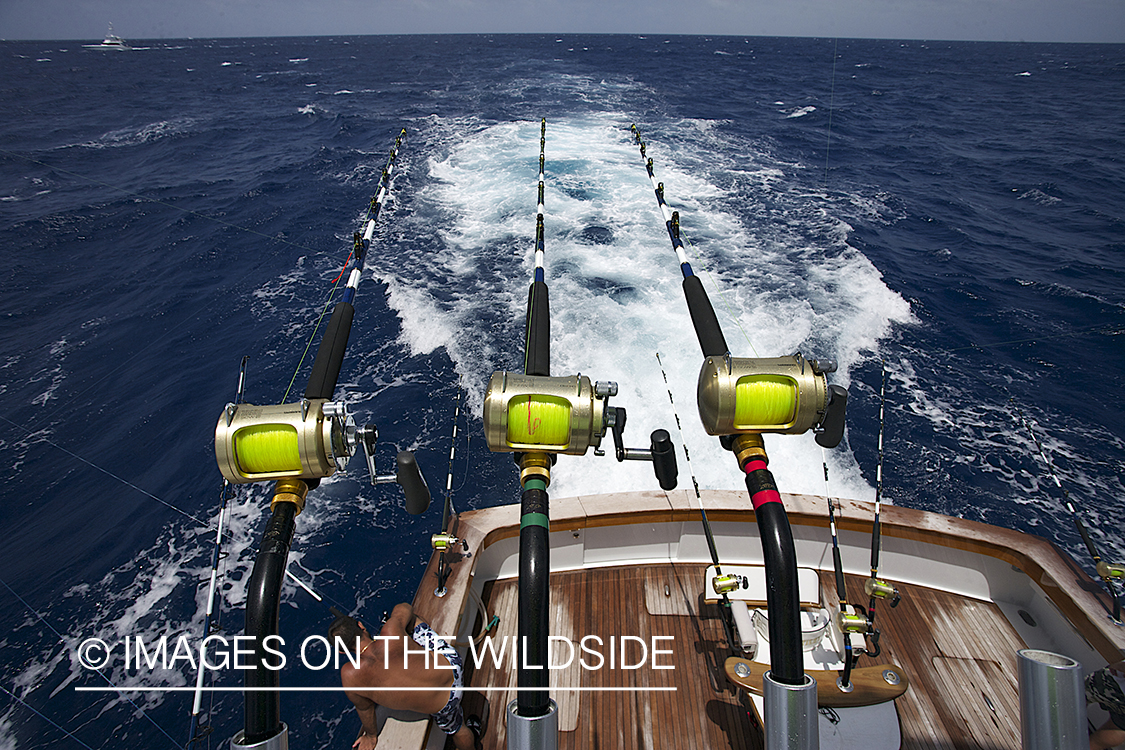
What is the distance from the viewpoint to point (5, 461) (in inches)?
302

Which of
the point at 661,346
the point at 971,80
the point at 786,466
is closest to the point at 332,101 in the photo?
the point at 661,346

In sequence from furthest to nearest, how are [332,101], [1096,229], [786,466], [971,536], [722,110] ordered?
[332,101] < [722,110] < [1096,229] < [786,466] < [971,536]

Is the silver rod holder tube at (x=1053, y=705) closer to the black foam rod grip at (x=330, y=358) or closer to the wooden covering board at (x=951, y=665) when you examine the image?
the wooden covering board at (x=951, y=665)

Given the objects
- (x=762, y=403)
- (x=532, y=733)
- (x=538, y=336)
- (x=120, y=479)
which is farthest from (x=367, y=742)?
(x=120, y=479)

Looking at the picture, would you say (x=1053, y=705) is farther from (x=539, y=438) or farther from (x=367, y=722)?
(x=367, y=722)

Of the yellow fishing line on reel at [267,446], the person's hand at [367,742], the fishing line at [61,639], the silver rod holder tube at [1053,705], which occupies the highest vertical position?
the yellow fishing line on reel at [267,446]

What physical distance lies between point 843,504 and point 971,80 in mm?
68156

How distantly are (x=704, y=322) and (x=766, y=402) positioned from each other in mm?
749

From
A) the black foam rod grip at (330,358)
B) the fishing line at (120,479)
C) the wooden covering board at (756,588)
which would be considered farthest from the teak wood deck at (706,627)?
the fishing line at (120,479)

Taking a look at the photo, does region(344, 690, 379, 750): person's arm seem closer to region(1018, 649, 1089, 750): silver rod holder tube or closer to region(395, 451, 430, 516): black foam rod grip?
region(395, 451, 430, 516): black foam rod grip

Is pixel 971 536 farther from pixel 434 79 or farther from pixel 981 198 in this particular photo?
pixel 434 79

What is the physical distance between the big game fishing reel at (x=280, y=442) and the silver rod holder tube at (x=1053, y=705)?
7.70 ft

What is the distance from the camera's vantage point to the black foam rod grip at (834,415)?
252 centimetres

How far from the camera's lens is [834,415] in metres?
2.55
